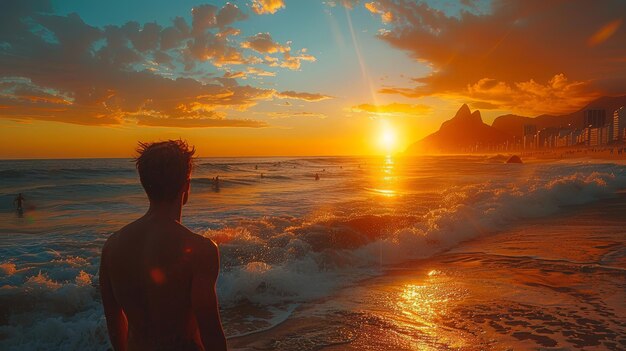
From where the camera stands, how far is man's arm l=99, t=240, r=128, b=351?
8.39 feet

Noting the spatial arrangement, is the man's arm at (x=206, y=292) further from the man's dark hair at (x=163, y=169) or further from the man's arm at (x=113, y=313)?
the man's arm at (x=113, y=313)

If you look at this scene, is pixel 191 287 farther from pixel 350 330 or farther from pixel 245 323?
pixel 245 323

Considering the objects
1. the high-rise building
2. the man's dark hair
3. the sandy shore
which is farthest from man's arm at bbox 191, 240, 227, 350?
the high-rise building

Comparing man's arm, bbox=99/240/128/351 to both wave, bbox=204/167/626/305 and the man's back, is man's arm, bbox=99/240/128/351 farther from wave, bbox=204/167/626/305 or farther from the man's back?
wave, bbox=204/167/626/305

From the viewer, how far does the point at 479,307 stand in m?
7.08

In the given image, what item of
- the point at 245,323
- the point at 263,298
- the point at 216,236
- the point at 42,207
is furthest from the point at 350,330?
the point at 42,207

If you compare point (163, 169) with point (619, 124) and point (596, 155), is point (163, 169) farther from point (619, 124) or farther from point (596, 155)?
point (619, 124)

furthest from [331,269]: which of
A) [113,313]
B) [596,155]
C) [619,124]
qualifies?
[619,124]

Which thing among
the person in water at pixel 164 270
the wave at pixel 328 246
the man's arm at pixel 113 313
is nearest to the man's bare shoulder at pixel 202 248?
the person in water at pixel 164 270

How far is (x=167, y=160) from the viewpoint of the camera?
2443mm

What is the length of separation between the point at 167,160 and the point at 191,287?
74 cm

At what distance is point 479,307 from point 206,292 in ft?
19.6

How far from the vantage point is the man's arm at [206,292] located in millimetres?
2381

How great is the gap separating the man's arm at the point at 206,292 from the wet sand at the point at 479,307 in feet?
12.5
